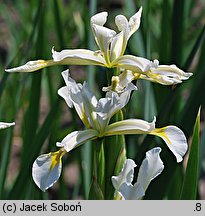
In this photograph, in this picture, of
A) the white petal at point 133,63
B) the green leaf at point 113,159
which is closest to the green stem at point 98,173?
the green leaf at point 113,159

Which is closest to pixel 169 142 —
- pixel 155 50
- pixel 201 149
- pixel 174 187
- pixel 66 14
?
pixel 201 149

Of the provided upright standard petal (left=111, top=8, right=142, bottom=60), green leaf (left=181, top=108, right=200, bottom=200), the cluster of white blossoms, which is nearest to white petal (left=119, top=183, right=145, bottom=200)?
the cluster of white blossoms

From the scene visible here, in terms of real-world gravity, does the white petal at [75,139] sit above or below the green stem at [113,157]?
above

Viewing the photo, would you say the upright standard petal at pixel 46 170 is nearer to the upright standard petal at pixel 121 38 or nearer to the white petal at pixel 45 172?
the white petal at pixel 45 172

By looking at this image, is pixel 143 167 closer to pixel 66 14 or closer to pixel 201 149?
pixel 201 149

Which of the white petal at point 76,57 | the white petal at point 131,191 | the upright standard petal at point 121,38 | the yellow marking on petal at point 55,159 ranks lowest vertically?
the white petal at point 131,191

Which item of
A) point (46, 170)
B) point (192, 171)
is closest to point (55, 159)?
point (46, 170)

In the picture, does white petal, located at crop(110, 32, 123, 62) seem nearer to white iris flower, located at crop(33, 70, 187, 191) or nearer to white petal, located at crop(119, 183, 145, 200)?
white iris flower, located at crop(33, 70, 187, 191)

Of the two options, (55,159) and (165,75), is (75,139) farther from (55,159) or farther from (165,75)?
(165,75)
